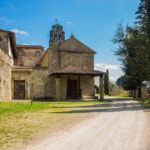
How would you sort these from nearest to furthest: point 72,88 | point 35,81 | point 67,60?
point 35,81 < point 72,88 < point 67,60

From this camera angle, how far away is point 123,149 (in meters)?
7.56

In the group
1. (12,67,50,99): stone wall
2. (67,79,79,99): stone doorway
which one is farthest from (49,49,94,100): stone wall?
(12,67,50,99): stone wall

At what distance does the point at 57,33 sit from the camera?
153 ft

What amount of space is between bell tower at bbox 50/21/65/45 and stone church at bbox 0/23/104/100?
816 mm

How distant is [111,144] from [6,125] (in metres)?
5.33

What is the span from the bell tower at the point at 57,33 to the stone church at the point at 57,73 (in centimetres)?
82

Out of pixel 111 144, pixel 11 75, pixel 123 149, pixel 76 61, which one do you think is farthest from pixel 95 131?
pixel 76 61

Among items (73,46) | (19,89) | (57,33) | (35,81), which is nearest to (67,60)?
(73,46)

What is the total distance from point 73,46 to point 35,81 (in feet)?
22.0

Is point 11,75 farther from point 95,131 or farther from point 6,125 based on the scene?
point 95,131

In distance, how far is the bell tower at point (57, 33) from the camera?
4550 centimetres

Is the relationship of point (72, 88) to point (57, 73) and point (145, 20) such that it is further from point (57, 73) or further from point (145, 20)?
point (145, 20)

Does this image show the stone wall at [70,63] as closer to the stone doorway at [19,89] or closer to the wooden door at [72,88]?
the wooden door at [72,88]

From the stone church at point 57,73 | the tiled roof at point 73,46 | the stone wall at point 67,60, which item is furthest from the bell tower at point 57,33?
the stone wall at point 67,60
